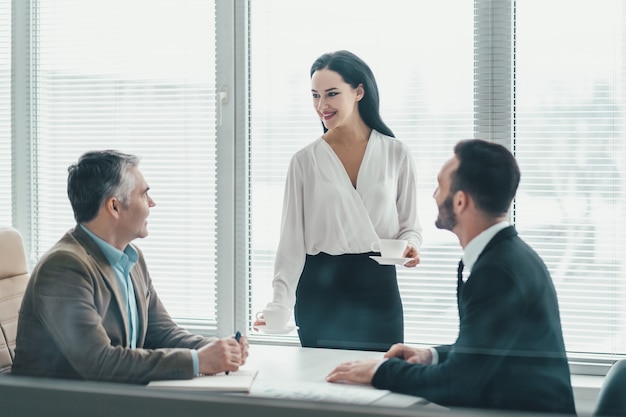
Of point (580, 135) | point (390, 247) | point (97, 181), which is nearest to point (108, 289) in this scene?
point (97, 181)

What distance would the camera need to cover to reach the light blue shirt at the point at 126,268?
109 cm

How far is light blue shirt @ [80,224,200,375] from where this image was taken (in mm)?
1090

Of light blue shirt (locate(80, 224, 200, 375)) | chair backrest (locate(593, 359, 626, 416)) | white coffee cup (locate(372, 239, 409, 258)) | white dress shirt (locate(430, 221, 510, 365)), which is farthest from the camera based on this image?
white coffee cup (locate(372, 239, 409, 258))

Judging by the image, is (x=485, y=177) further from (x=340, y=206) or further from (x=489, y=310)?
(x=340, y=206)

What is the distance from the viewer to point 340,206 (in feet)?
4.38

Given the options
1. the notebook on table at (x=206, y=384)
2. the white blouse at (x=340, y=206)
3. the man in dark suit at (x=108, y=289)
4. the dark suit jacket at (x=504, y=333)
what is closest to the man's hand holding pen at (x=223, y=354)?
the man in dark suit at (x=108, y=289)

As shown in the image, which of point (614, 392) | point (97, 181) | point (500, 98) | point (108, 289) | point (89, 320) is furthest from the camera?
point (500, 98)

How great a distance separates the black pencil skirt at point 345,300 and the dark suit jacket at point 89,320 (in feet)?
0.96

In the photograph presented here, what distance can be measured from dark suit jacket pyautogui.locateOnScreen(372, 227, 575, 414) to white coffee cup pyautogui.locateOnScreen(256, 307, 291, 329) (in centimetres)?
54

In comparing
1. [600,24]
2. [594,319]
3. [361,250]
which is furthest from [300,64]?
[594,319]

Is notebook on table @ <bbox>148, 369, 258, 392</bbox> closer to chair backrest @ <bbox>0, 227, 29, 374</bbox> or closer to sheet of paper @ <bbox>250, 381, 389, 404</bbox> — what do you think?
sheet of paper @ <bbox>250, 381, 389, 404</bbox>

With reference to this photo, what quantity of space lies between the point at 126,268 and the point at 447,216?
569mm

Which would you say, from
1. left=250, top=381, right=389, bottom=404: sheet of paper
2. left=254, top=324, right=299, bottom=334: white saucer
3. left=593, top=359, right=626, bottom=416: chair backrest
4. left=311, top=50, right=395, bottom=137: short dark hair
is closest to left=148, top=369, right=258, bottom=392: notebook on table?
left=250, top=381, right=389, bottom=404: sheet of paper

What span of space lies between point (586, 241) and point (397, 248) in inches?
17.3
